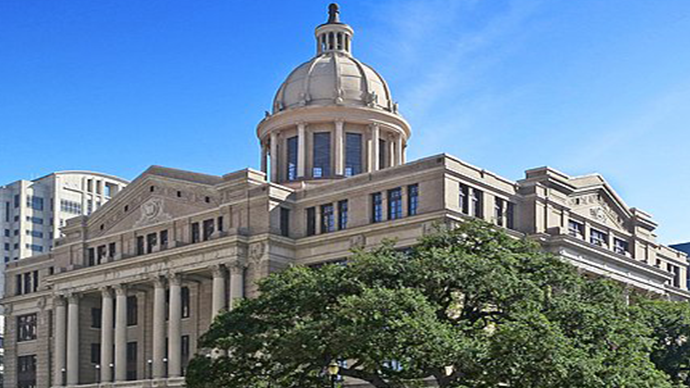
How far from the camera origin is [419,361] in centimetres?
4659

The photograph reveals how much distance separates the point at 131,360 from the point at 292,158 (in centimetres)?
2138

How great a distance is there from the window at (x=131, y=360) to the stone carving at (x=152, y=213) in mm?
10047

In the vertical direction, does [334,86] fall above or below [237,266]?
above

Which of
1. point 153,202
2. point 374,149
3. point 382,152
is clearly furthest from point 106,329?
point 382,152

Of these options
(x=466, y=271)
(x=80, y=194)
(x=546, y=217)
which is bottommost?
(x=466, y=271)

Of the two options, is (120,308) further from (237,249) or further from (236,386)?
(236,386)

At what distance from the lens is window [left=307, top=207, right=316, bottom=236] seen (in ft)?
256

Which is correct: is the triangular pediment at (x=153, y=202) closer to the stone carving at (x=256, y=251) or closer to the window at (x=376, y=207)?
the stone carving at (x=256, y=251)

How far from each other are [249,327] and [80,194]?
460 feet

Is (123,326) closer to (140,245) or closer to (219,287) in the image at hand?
(140,245)

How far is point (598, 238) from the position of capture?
8431 centimetres

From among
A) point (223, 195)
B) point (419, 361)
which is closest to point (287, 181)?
point (223, 195)

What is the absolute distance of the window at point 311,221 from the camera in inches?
3073

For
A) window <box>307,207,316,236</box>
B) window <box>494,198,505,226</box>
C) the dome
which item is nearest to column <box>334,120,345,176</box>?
the dome
